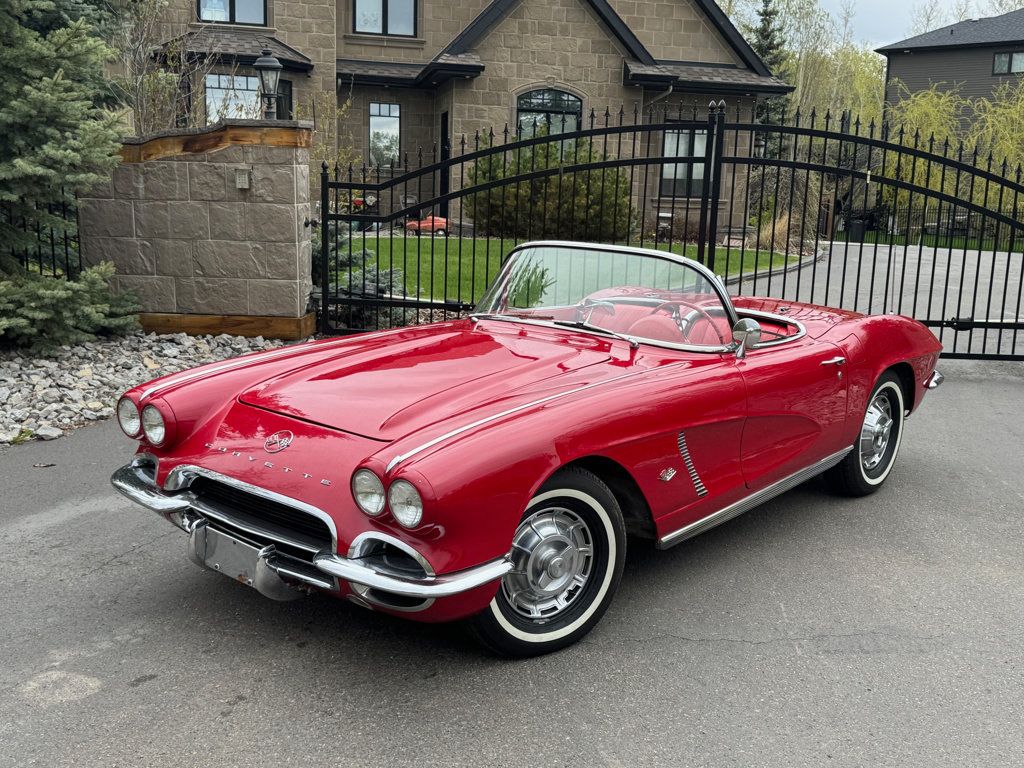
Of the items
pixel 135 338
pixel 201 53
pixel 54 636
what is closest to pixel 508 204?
pixel 201 53

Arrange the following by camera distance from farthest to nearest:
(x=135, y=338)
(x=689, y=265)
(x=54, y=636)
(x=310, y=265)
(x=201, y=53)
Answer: (x=201, y=53)
(x=310, y=265)
(x=135, y=338)
(x=689, y=265)
(x=54, y=636)

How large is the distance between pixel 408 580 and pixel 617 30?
20.0 meters

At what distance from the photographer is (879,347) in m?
4.87

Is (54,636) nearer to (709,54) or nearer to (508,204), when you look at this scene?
(508,204)

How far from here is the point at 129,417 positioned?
372cm

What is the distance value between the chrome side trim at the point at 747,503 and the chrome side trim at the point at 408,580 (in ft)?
3.31

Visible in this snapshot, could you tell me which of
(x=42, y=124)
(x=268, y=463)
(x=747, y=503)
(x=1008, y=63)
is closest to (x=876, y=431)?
(x=747, y=503)

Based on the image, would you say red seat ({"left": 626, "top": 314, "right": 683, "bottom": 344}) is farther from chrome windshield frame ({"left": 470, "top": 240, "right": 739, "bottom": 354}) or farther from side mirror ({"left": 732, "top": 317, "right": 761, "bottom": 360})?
side mirror ({"left": 732, "top": 317, "right": 761, "bottom": 360})

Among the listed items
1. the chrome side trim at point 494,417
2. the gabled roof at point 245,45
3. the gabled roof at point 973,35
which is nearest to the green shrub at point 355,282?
the chrome side trim at point 494,417

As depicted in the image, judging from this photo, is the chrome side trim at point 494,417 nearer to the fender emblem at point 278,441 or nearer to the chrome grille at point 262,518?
the chrome grille at point 262,518

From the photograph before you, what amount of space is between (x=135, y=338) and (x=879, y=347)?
19.7 feet

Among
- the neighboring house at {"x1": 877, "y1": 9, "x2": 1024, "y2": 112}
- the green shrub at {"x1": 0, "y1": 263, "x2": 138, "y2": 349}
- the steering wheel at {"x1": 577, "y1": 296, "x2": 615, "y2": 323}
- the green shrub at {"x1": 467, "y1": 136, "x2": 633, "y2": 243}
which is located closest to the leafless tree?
the green shrub at {"x1": 0, "y1": 263, "x2": 138, "y2": 349}

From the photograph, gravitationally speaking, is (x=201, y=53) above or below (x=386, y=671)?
above

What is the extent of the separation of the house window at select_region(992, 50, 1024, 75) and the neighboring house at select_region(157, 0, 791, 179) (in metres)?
24.4
